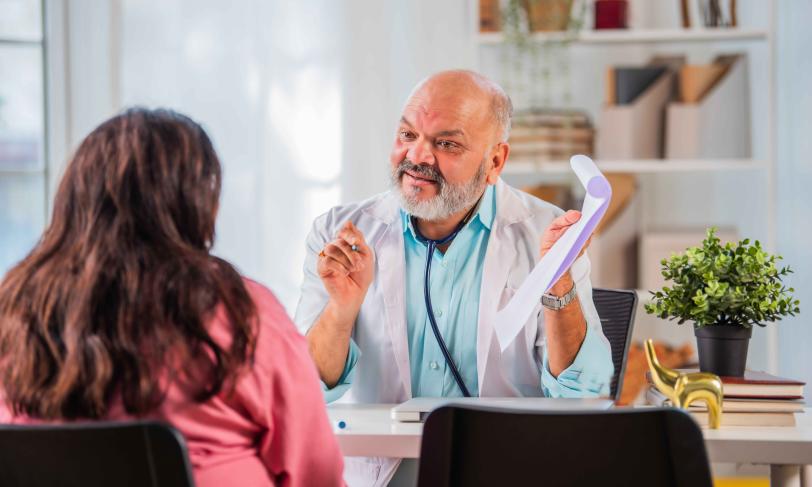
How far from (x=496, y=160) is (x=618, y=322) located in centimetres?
49

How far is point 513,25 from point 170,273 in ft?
7.76

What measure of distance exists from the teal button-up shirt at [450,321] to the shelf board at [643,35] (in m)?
1.29

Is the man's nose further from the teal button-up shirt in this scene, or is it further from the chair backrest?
the chair backrest

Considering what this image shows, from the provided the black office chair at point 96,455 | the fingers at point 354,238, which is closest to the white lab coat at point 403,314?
the fingers at point 354,238

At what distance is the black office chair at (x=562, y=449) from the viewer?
120 centimetres

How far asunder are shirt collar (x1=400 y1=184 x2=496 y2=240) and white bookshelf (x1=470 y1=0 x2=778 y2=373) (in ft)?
3.56

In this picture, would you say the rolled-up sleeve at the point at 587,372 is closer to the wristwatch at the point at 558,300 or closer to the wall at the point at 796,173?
the wristwatch at the point at 558,300

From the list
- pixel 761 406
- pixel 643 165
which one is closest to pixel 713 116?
pixel 643 165

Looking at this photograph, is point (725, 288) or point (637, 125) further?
point (637, 125)

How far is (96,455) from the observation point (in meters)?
1.11

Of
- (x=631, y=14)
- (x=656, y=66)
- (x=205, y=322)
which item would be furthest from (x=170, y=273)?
(x=631, y=14)

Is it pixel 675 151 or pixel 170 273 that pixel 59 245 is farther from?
pixel 675 151

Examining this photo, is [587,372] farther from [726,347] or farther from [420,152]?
[420,152]

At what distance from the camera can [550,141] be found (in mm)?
3314
